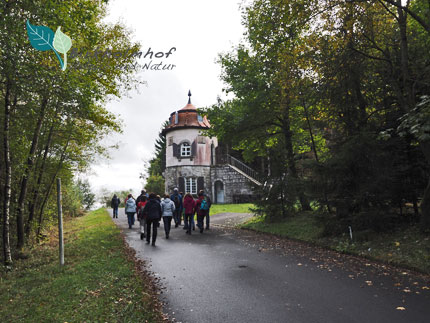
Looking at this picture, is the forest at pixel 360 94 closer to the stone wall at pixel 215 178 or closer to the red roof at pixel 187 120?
the stone wall at pixel 215 178

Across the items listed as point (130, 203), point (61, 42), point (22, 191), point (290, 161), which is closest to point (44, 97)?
point (61, 42)

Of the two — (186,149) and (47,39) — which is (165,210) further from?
(186,149)

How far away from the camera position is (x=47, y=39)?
5.95 m

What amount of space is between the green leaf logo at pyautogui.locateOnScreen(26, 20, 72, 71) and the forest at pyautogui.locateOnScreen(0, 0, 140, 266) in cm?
25

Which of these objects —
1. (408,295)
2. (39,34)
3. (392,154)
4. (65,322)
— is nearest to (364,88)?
(392,154)

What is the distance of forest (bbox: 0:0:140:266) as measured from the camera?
5.93m

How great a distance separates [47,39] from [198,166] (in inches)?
966

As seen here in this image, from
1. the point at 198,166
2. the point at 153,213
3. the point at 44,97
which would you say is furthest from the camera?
the point at 198,166

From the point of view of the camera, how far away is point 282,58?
8969mm

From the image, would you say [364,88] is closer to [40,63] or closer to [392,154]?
[392,154]

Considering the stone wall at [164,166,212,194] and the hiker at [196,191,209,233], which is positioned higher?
the stone wall at [164,166,212,194]

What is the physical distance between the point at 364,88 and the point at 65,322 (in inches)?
376

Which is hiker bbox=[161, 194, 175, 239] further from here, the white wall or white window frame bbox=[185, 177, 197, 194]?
the white wall

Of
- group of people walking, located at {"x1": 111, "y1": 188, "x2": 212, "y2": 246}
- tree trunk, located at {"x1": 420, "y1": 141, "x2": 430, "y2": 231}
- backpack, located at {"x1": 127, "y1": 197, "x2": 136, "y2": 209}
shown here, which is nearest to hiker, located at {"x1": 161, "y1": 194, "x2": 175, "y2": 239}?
group of people walking, located at {"x1": 111, "y1": 188, "x2": 212, "y2": 246}
